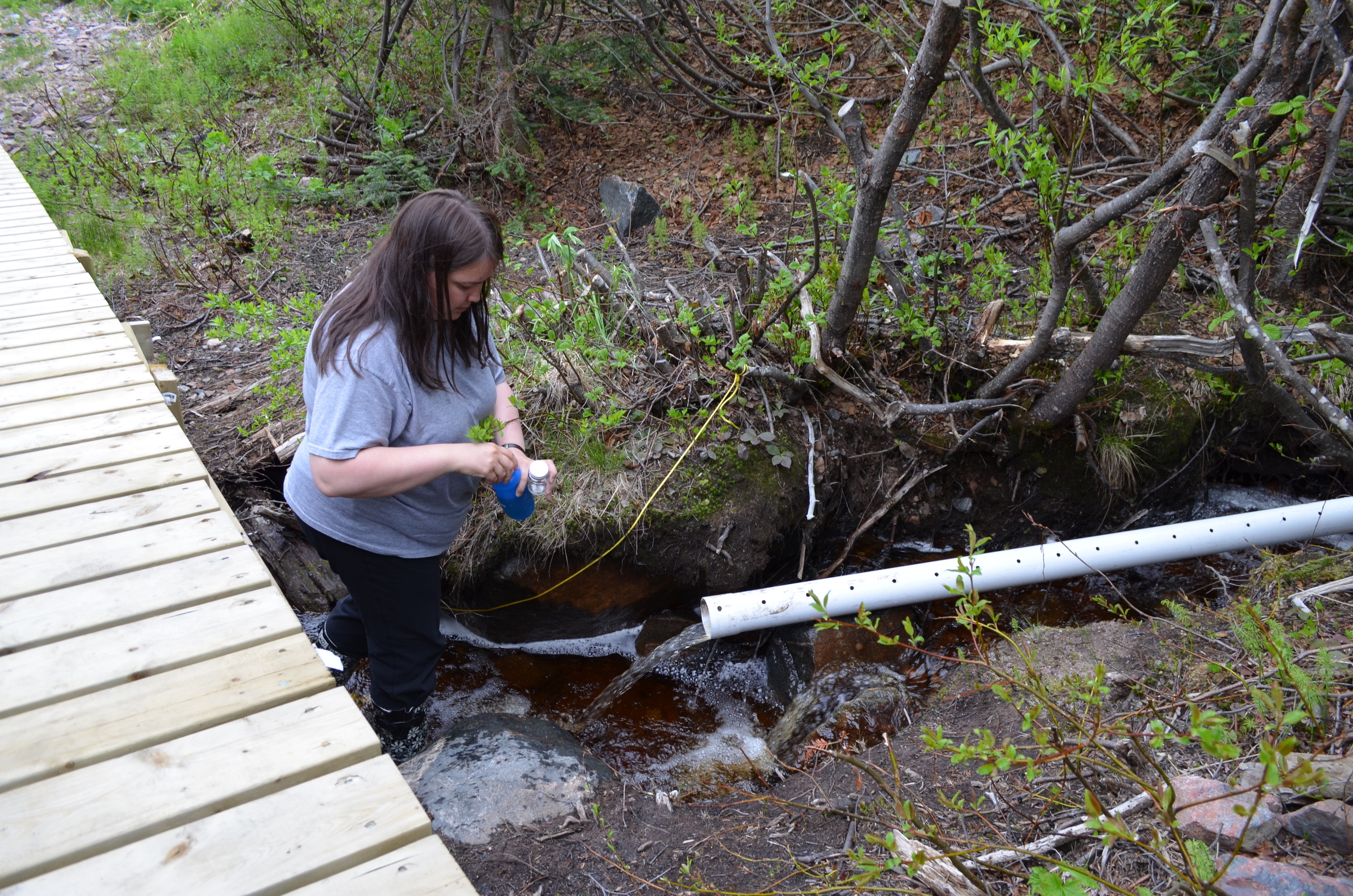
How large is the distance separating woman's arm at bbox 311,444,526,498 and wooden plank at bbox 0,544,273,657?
295 mm

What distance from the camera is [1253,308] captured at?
2975mm

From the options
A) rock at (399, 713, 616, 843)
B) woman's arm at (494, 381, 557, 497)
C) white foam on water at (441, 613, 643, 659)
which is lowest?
white foam on water at (441, 613, 643, 659)

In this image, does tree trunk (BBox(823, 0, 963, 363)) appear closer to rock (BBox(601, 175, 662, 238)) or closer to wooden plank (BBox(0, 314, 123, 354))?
rock (BBox(601, 175, 662, 238))

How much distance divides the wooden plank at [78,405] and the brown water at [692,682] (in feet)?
5.40

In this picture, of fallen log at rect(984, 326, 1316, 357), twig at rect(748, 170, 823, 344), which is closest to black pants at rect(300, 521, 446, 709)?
twig at rect(748, 170, 823, 344)

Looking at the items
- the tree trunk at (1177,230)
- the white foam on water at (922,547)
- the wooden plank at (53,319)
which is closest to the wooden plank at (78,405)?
the wooden plank at (53,319)

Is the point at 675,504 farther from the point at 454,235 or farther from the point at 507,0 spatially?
the point at 507,0

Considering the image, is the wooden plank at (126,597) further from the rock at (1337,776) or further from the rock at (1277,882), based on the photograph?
the rock at (1337,776)

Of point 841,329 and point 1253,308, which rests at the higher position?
point 1253,308

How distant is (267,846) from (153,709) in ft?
1.65

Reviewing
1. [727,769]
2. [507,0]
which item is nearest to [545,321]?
[727,769]

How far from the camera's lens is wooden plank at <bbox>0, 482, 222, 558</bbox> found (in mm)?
2203

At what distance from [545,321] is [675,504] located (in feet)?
4.44

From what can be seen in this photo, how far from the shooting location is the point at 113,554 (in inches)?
85.0
